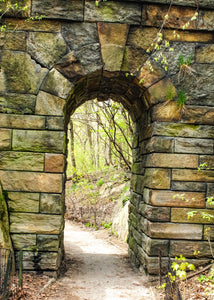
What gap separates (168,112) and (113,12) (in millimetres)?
1719

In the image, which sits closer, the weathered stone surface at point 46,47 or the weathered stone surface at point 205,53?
the weathered stone surface at point 46,47

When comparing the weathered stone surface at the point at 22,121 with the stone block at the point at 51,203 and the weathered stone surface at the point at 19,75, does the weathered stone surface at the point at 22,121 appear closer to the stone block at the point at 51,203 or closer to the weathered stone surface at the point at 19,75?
the weathered stone surface at the point at 19,75

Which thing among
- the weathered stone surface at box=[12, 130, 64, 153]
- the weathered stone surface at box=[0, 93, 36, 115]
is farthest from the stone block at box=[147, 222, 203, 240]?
the weathered stone surface at box=[0, 93, 36, 115]

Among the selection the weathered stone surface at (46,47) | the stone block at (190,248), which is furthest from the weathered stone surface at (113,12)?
the stone block at (190,248)

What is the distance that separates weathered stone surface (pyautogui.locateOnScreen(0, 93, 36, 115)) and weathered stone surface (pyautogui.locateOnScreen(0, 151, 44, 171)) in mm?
619

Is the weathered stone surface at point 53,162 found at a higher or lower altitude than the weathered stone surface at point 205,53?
lower

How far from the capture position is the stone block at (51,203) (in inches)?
162

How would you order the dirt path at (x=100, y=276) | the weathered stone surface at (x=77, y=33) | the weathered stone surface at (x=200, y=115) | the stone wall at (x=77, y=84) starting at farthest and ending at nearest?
1. the weathered stone surface at (x=200, y=115)
2. the weathered stone surface at (x=77, y=33)
3. the stone wall at (x=77, y=84)
4. the dirt path at (x=100, y=276)

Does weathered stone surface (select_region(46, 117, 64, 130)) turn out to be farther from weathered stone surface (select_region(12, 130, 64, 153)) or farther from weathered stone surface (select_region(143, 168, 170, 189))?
weathered stone surface (select_region(143, 168, 170, 189))

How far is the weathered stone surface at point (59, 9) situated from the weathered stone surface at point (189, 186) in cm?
287

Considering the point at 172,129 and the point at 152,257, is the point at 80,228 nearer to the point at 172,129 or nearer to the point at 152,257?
the point at 152,257

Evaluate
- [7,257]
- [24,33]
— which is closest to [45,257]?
[7,257]

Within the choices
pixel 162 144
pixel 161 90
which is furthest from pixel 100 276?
pixel 161 90

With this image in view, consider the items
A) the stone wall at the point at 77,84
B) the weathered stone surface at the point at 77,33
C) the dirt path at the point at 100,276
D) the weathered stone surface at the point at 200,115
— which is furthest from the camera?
the weathered stone surface at the point at 200,115
